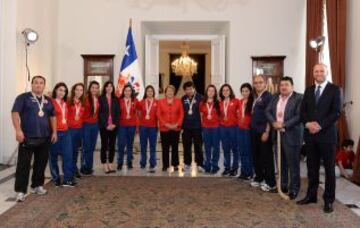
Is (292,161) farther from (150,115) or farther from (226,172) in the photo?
(150,115)

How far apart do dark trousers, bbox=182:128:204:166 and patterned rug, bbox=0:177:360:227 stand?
1065 millimetres

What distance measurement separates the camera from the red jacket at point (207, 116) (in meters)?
6.34

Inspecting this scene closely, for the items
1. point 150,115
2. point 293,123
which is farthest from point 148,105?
point 293,123

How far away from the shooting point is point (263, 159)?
5.25 m

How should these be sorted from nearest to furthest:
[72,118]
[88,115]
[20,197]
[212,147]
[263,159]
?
[20,197] < [263,159] < [72,118] < [88,115] < [212,147]

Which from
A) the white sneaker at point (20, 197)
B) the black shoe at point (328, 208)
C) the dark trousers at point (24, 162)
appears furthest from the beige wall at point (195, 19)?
the black shoe at point (328, 208)

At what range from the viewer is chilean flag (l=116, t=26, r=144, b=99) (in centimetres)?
873

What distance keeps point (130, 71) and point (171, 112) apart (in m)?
2.66

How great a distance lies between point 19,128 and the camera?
4.60 meters

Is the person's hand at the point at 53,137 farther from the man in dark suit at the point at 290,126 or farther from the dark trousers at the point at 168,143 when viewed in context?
the man in dark suit at the point at 290,126

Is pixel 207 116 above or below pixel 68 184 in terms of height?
above

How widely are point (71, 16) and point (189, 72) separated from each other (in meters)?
5.53

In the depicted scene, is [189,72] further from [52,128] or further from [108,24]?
[52,128]

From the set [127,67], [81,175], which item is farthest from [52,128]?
[127,67]
